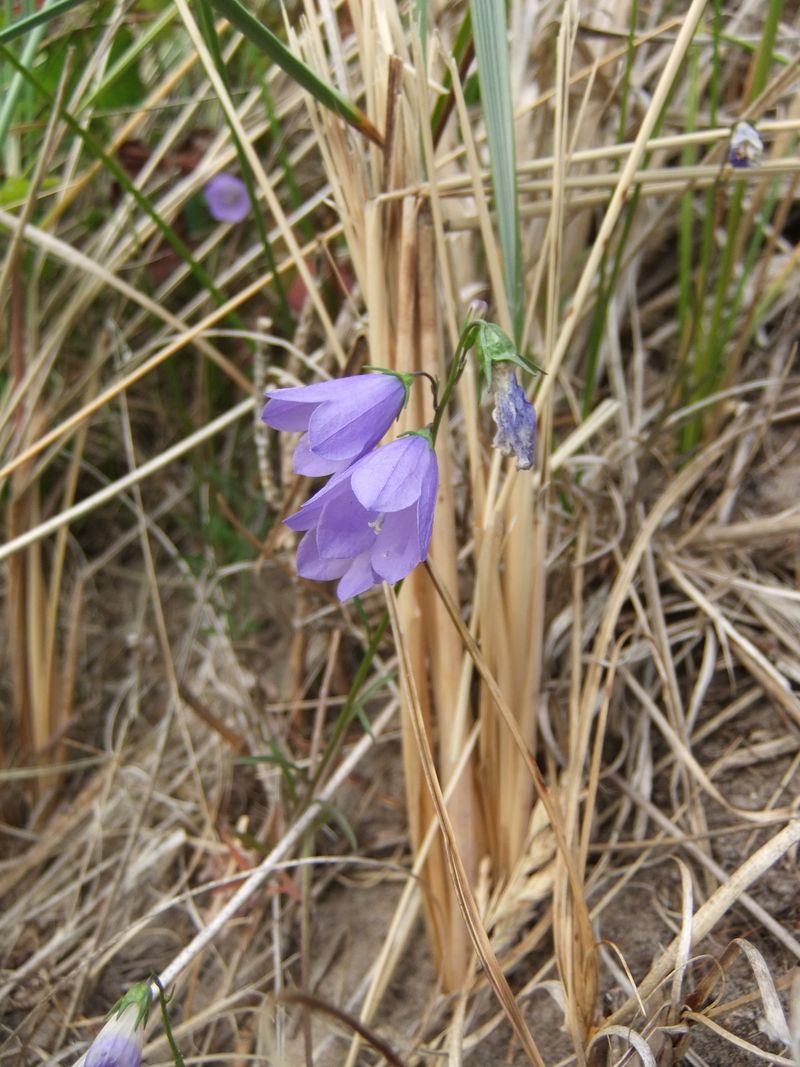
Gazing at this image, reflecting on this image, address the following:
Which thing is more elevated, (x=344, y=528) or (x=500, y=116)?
(x=500, y=116)

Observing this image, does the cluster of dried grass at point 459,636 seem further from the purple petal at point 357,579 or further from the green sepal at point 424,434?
the green sepal at point 424,434

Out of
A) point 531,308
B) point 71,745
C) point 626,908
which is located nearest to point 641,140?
point 531,308

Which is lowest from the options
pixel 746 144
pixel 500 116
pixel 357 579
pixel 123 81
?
pixel 357 579

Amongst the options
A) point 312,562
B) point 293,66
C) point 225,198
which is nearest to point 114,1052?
point 312,562

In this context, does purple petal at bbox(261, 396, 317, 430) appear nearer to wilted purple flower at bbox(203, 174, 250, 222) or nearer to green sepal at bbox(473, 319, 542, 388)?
green sepal at bbox(473, 319, 542, 388)

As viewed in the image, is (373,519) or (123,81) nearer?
(373,519)

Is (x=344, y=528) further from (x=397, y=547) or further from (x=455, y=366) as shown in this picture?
(x=455, y=366)

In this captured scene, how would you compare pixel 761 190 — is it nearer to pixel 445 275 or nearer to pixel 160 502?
pixel 445 275
